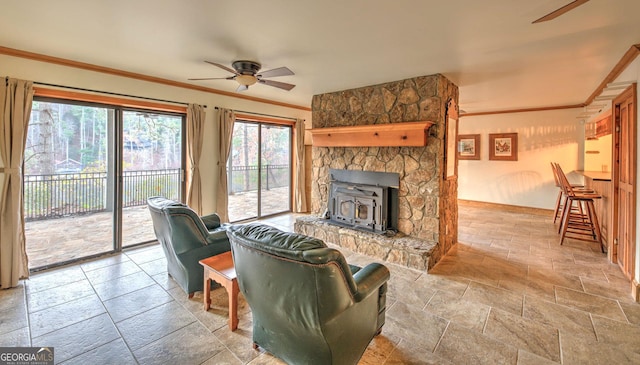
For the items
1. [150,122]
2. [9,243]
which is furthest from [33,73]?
[9,243]

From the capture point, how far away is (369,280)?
1865 mm

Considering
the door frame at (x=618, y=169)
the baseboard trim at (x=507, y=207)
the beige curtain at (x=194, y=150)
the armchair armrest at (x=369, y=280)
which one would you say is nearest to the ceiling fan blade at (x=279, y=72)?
the beige curtain at (x=194, y=150)

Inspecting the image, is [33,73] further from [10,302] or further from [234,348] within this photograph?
[234,348]

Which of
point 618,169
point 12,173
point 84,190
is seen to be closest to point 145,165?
point 84,190

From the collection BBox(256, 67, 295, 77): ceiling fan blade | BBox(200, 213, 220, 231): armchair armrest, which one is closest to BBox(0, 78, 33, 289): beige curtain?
BBox(200, 213, 220, 231): armchair armrest

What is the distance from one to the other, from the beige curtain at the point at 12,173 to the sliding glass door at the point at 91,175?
36cm

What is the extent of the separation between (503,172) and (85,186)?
8338 millimetres

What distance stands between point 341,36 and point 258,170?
3.84 m

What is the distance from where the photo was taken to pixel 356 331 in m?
1.83

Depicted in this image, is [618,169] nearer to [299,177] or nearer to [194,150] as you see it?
[299,177]

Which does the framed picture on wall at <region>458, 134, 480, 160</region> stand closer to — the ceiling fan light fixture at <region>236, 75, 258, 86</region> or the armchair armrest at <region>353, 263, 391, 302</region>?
the ceiling fan light fixture at <region>236, 75, 258, 86</region>

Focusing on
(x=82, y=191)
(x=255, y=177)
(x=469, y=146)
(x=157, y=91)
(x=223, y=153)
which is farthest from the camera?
(x=469, y=146)

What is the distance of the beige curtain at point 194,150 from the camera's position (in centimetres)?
460

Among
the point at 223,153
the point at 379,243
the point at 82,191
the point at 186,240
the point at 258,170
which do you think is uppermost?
the point at 223,153
